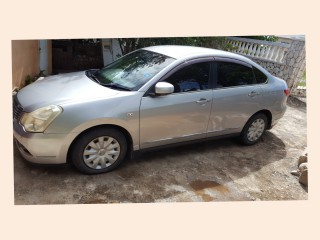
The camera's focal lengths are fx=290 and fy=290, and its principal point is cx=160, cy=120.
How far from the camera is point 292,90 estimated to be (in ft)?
22.8

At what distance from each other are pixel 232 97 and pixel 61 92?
7.99ft

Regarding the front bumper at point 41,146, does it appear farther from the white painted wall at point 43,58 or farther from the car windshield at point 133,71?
the white painted wall at point 43,58

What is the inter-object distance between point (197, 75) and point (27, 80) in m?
3.09

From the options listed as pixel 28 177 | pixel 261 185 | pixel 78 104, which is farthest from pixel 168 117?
pixel 28 177

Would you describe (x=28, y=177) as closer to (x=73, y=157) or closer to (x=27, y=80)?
(x=73, y=157)

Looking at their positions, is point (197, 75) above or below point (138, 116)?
above

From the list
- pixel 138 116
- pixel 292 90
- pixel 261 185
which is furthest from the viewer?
pixel 292 90

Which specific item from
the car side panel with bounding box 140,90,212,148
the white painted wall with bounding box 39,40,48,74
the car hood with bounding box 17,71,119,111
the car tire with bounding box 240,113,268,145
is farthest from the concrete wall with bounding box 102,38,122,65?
the car tire with bounding box 240,113,268,145

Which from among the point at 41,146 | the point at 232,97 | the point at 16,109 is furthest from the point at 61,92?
the point at 232,97

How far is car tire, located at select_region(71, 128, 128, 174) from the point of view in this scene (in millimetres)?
3414

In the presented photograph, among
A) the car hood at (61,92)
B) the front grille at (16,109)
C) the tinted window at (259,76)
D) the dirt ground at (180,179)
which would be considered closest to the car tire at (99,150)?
the dirt ground at (180,179)

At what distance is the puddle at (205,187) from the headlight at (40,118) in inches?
74.7

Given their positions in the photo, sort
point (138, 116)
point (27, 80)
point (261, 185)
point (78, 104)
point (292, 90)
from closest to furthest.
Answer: point (78, 104)
point (138, 116)
point (261, 185)
point (27, 80)
point (292, 90)

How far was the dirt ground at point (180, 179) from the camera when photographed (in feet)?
10.9
